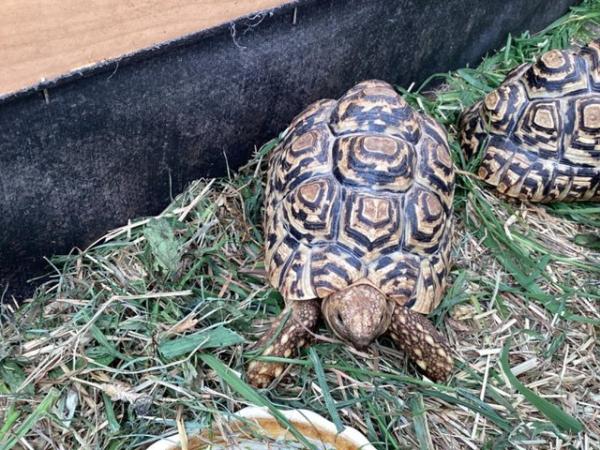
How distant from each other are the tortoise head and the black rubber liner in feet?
2.72

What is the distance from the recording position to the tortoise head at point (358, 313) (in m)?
1.88

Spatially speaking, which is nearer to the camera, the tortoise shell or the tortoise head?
the tortoise head

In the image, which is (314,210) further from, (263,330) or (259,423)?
(259,423)

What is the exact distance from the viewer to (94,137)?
2.09 m

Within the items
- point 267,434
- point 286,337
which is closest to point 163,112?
point 286,337

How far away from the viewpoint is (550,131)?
2.61 m

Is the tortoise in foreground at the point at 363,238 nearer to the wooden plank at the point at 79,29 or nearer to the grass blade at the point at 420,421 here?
the grass blade at the point at 420,421

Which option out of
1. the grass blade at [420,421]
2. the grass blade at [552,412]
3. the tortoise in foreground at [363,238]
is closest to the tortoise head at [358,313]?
the tortoise in foreground at [363,238]

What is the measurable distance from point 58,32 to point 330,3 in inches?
41.5

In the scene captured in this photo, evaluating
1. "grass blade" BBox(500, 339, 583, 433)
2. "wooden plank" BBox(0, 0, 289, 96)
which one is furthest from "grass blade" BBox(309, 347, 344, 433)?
"wooden plank" BBox(0, 0, 289, 96)

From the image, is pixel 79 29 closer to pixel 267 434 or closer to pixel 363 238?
pixel 363 238

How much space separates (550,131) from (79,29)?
1830 millimetres

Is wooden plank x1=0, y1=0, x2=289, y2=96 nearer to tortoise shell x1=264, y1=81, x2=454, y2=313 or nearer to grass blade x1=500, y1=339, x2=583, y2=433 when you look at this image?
tortoise shell x1=264, y1=81, x2=454, y2=313

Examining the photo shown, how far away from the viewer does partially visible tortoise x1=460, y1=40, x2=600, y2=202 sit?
259 cm
